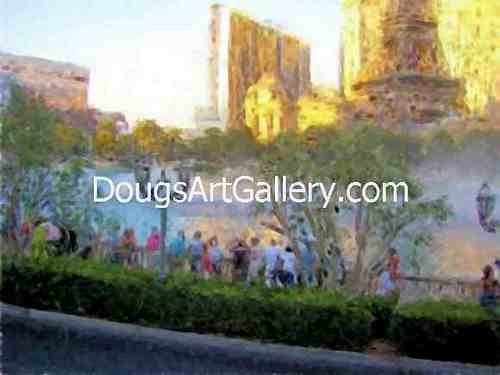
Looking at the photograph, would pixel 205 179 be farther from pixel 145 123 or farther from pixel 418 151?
pixel 418 151

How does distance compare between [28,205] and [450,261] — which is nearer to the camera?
[450,261]

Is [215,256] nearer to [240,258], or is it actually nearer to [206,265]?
[206,265]

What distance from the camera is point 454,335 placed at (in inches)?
363

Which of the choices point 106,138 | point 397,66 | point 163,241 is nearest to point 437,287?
point 397,66

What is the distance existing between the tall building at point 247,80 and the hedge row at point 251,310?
175 centimetres

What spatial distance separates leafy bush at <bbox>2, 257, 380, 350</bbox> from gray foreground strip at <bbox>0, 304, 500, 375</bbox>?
15 cm

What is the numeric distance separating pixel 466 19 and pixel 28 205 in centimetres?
508

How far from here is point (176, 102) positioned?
9969mm

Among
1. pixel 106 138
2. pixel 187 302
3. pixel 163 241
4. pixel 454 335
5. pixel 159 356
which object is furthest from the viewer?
pixel 106 138

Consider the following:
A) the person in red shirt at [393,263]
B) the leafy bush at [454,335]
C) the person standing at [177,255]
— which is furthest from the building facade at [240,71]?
the leafy bush at [454,335]

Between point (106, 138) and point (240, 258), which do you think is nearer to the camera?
point (240, 258)

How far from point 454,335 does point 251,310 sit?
2039mm

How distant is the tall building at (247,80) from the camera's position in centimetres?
989

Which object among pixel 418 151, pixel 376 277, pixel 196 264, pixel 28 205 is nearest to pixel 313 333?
pixel 376 277
